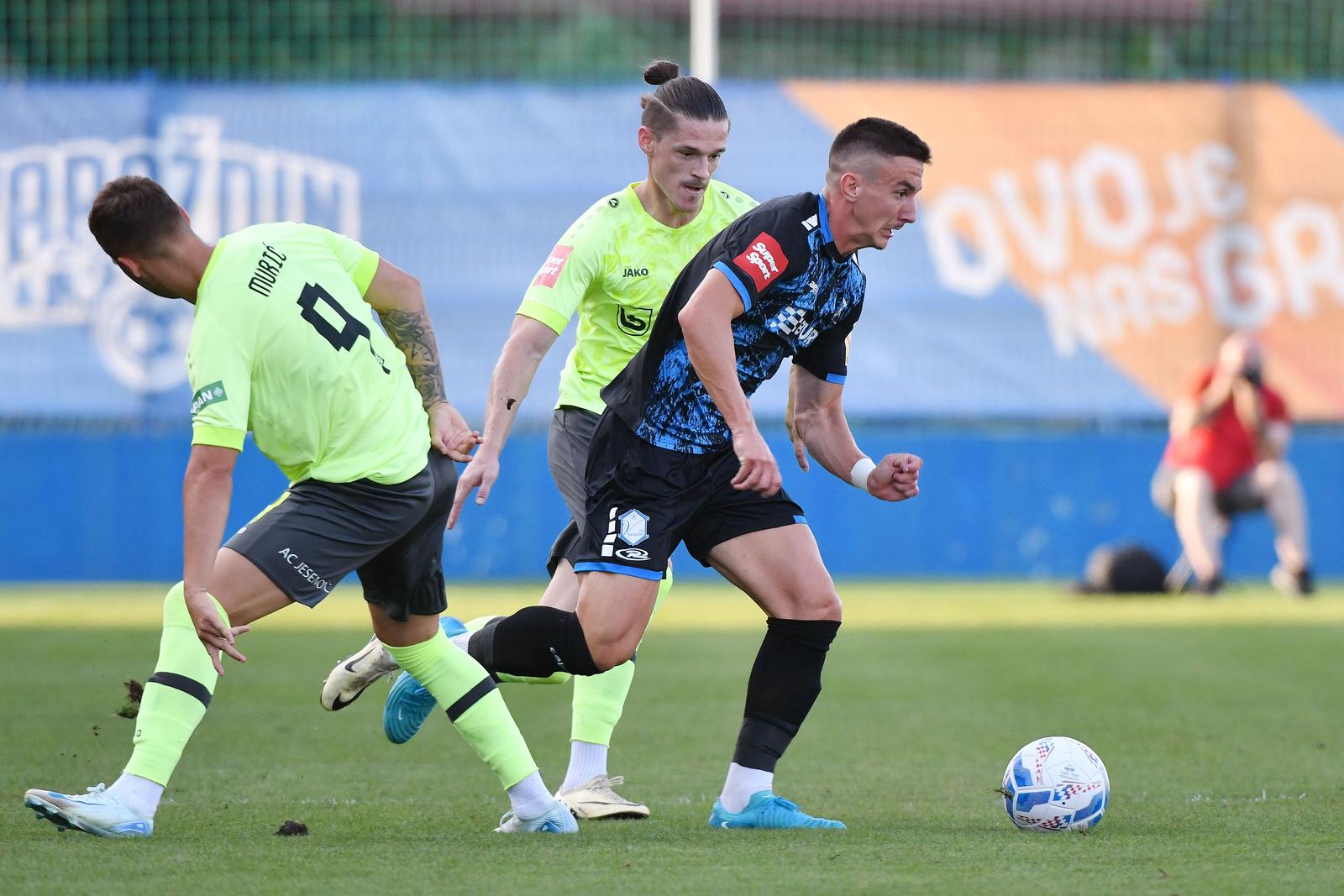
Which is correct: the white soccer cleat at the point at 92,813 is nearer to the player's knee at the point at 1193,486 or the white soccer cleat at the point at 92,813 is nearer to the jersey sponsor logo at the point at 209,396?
the jersey sponsor logo at the point at 209,396

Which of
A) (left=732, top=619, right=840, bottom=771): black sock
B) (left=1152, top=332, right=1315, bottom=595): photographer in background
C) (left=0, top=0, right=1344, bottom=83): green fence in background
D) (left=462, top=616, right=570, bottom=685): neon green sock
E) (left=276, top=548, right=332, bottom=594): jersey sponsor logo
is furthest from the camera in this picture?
(left=0, top=0, right=1344, bottom=83): green fence in background

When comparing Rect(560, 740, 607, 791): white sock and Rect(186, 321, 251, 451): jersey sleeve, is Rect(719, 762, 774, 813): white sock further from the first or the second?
Rect(186, 321, 251, 451): jersey sleeve

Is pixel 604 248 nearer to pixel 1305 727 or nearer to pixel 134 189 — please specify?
pixel 134 189

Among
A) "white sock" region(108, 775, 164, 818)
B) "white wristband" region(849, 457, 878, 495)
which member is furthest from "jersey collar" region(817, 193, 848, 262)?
"white sock" region(108, 775, 164, 818)

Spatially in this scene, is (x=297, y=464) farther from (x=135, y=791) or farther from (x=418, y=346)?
(x=135, y=791)

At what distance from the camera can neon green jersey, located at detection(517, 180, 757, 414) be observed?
19.4 feet

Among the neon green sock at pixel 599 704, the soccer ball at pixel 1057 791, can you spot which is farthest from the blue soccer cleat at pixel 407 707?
the soccer ball at pixel 1057 791

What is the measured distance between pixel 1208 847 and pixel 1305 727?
3.01m

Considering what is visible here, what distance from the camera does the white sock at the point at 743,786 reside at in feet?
17.2

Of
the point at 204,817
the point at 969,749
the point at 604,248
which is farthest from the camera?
the point at 969,749

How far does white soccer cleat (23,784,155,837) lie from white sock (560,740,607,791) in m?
1.43

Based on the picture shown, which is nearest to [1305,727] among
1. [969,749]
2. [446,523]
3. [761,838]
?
[969,749]

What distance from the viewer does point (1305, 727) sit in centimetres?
752

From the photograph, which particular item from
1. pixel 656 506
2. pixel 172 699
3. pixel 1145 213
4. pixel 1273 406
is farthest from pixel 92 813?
pixel 1145 213
